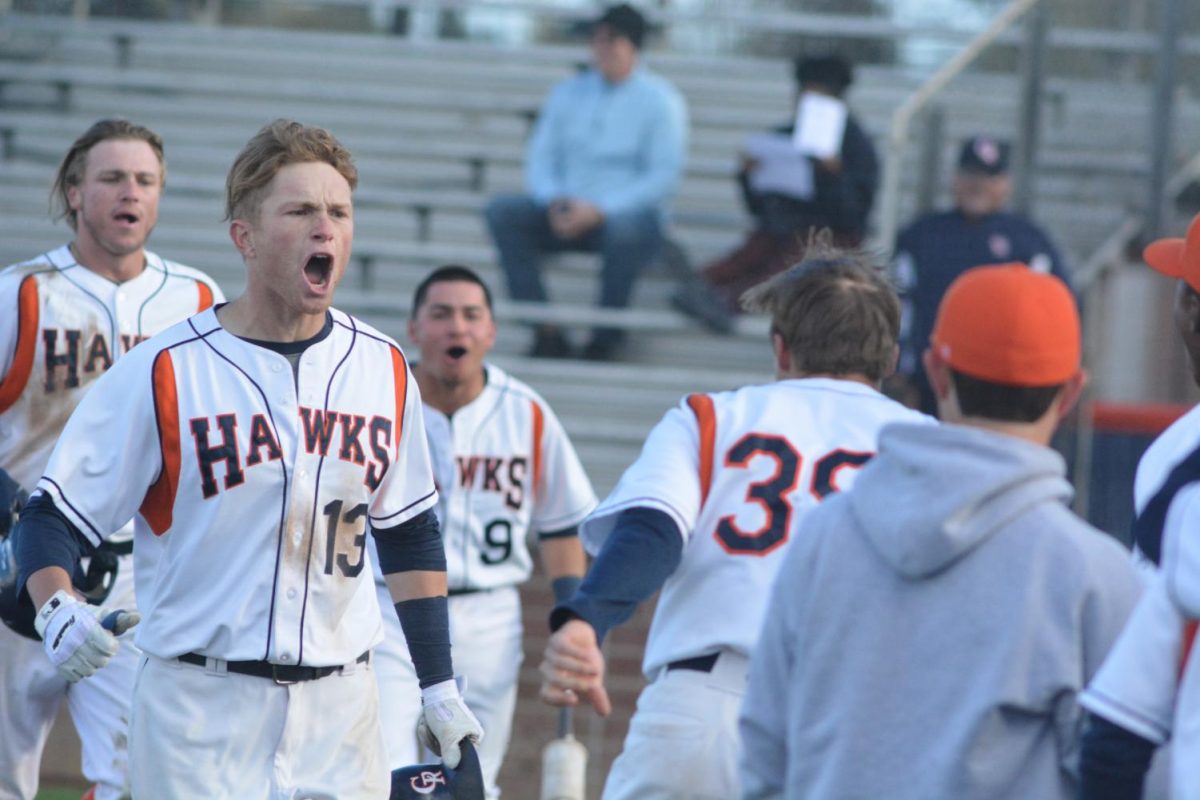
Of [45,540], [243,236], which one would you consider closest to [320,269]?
[243,236]

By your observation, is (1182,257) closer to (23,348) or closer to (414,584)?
(414,584)

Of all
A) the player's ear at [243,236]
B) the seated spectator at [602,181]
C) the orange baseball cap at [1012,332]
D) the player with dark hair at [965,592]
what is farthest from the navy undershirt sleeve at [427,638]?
the seated spectator at [602,181]

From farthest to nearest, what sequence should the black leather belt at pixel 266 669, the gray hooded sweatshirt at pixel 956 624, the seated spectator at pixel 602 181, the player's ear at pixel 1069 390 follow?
the seated spectator at pixel 602 181 < the black leather belt at pixel 266 669 < the player's ear at pixel 1069 390 < the gray hooded sweatshirt at pixel 956 624

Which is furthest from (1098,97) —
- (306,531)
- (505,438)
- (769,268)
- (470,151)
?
(306,531)

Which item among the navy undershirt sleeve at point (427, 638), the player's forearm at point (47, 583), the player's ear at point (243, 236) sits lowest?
the navy undershirt sleeve at point (427, 638)

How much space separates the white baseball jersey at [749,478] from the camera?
3627 millimetres

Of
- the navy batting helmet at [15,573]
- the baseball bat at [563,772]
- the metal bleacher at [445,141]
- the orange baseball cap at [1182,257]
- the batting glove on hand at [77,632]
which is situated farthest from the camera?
the metal bleacher at [445,141]

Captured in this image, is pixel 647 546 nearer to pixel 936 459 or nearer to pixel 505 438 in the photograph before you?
pixel 936 459

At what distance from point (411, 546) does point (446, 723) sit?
0.42m

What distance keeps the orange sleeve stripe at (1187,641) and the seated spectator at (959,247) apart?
18.5ft

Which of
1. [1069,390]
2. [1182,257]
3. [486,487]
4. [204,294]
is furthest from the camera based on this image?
[486,487]

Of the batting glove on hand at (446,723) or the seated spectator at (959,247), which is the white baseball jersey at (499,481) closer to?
the batting glove on hand at (446,723)

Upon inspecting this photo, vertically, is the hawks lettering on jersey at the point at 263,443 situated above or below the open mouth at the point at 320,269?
below

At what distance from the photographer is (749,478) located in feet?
11.9
